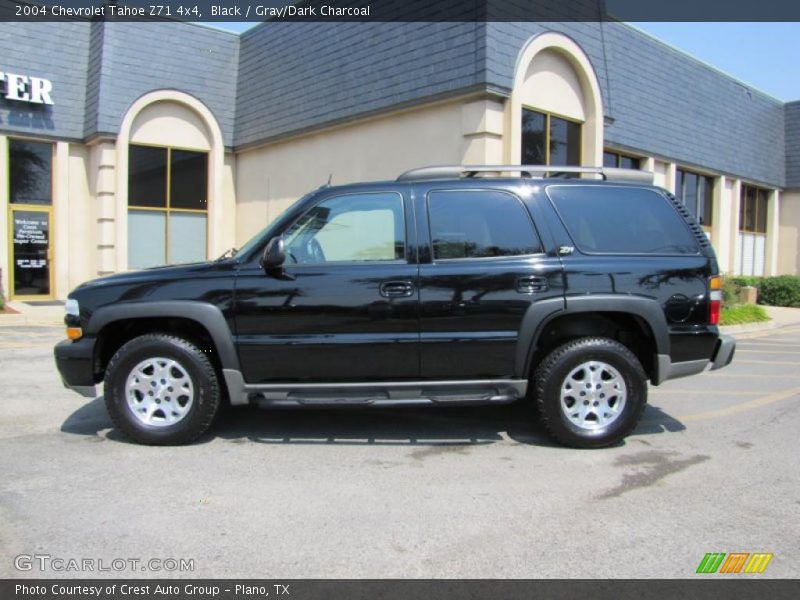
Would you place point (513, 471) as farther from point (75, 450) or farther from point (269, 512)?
point (75, 450)

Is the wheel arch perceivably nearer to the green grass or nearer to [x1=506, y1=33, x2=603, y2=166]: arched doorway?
[x1=506, y1=33, x2=603, y2=166]: arched doorway

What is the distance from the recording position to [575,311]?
16.0 feet

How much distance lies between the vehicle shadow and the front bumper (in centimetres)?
54

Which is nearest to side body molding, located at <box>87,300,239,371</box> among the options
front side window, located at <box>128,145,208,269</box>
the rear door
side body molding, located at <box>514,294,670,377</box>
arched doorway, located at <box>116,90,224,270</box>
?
the rear door

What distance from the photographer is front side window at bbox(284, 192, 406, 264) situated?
4.98 meters

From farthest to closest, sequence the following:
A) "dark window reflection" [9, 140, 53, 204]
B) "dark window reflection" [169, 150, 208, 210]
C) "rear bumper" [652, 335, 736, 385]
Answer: "dark window reflection" [169, 150, 208, 210], "dark window reflection" [9, 140, 53, 204], "rear bumper" [652, 335, 736, 385]

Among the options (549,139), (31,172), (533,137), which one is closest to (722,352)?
(533,137)

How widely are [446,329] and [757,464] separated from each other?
2.42 meters

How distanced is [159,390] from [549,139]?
945cm

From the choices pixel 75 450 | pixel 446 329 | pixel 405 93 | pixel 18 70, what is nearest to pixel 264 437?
pixel 75 450

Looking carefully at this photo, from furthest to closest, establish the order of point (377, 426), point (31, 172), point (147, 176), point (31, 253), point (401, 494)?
point (147, 176), point (31, 253), point (31, 172), point (377, 426), point (401, 494)
